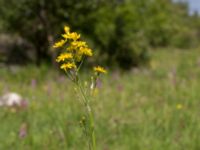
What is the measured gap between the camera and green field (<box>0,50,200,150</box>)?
16.3 feet

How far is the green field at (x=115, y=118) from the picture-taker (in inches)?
196

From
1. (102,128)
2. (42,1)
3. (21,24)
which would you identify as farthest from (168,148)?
(21,24)

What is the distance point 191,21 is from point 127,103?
33.5 meters

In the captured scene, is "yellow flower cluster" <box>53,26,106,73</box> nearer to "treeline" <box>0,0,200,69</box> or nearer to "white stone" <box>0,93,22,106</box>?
"white stone" <box>0,93,22,106</box>

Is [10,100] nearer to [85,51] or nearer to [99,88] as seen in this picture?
[99,88]

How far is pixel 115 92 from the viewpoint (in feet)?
26.4

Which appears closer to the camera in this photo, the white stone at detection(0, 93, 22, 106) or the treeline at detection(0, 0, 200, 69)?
the white stone at detection(0, 93, 22, 106)

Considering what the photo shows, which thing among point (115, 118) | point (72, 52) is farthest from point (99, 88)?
point (72, 52)

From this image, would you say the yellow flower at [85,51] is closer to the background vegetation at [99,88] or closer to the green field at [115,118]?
the background vegetation at [99,88]

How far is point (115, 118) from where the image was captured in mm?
5957

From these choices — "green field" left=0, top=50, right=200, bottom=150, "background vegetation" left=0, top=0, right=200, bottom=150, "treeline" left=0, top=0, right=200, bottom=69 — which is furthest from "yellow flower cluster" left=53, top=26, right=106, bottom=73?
"treeline" left=0, top=0, right=200, bottom=69

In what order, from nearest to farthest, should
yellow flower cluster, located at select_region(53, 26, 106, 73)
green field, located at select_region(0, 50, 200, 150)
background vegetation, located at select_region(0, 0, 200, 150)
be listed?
yellow flower cluster, located at select_region(53, 26, 106, 73) → green field, located at select_region(0, 50, 200, 150) → background vegetation, located at select_region(0, 0, 200, 150)

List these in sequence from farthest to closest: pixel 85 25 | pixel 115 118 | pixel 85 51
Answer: pixel 85 25, pixel 115 118, pixel 85 51

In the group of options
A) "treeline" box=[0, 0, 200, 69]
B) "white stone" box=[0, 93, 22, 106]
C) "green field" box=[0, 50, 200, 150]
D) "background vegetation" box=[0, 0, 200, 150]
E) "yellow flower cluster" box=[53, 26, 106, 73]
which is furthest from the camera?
"treeline" box=[0, 0, 200, 69]
